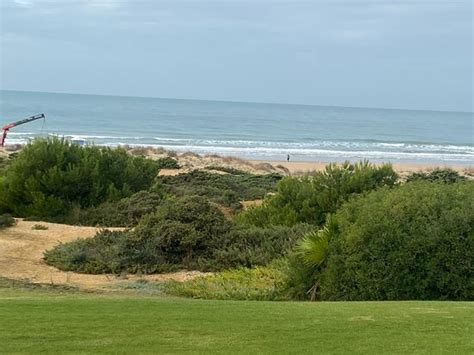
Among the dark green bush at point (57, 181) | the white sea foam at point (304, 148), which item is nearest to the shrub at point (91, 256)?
the dark green bush at point (57, 181)

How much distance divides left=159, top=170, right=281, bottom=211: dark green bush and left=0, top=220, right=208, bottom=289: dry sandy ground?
679cm

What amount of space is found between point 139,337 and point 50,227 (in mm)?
12827

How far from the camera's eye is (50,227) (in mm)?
18625

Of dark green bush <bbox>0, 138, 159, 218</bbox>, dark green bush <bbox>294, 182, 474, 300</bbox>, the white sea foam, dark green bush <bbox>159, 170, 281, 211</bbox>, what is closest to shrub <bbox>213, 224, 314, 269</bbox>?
dark green bush <bbox>294, 182, 474, 300</bbox>

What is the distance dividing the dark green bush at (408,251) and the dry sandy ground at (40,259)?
4.68 meters

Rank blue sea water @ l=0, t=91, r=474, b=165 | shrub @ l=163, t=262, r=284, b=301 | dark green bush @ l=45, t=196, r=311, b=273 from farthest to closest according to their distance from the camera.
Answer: blue sea water @ l=0, t=91, r=474, b=165
dark green bush @ l=45, t=196, r=311, b=273
shrub @ l=163, t=262, r=284, b=301

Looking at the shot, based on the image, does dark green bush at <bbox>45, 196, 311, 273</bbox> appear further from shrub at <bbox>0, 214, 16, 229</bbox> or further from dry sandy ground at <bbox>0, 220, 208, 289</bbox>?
shrub at <bbox>0, 214, 16, 229</bbox>

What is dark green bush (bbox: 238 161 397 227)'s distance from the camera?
1756 centimetres

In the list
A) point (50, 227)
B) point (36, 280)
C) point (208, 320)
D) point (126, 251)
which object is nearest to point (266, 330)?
point (208, 320)

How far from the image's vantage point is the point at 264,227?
17953 millimetres

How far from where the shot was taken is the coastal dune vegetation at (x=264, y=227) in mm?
10125

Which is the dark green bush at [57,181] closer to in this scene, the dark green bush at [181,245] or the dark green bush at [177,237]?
the dark green bush at [181,245]

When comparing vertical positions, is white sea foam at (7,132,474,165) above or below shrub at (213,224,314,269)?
→ above

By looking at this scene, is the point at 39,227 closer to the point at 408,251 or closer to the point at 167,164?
the point at 408,251
